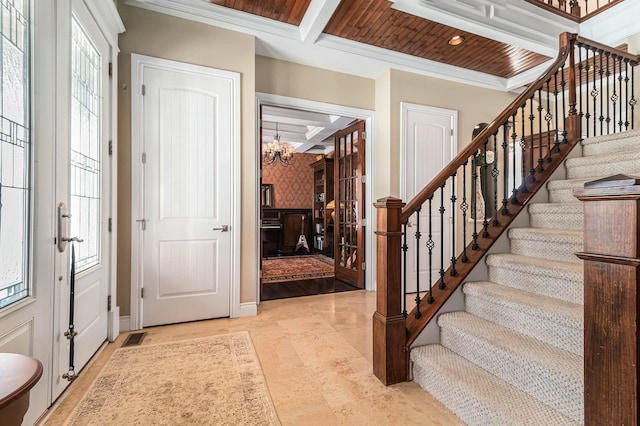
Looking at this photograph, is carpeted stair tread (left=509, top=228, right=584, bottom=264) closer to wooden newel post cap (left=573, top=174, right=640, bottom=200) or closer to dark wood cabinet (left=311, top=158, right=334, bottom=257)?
wooden newel post cap (left=573, top=174, right=640, bottom=200)

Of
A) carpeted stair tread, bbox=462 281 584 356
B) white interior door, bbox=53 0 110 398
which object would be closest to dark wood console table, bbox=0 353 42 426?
white interior door, bbox=53 0 110 398

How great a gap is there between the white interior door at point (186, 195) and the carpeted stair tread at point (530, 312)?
2.19 meters

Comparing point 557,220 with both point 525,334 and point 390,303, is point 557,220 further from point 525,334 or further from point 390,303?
point 390,303

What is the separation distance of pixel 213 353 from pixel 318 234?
18.2 feet

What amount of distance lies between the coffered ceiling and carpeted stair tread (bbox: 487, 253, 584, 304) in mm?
2392

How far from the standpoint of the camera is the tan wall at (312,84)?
353 centimetres

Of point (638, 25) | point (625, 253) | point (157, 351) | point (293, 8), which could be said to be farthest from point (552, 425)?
point (638, 25)

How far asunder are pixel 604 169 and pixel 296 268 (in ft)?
14.4

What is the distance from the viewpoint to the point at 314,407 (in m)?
1.65

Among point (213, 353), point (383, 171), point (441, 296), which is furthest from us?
point (383, 171)

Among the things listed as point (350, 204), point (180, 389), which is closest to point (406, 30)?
point (350, 204)

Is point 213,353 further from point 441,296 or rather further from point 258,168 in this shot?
point 258,168

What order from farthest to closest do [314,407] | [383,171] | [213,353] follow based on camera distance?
[383,171], [213,353], [314,407]

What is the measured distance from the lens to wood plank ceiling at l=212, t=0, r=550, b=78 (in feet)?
9.34
